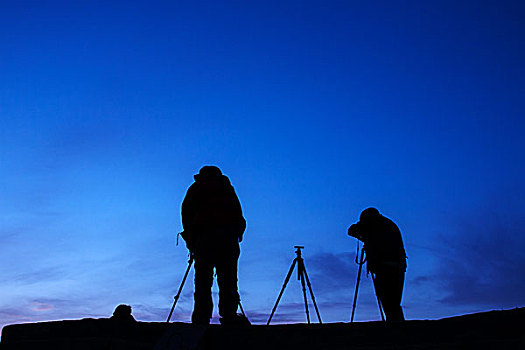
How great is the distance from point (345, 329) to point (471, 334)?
909 mm

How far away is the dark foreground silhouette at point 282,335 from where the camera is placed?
11.5 feet

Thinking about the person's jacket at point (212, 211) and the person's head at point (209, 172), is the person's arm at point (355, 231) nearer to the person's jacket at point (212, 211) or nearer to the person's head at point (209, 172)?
the person's jacket at point (212, 211)

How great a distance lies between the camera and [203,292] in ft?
16.7

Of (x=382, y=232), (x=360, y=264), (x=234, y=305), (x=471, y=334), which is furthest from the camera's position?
(x=360, y=264)

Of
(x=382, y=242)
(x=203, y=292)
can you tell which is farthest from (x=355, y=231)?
(x=203, y=292)

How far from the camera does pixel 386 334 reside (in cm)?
371

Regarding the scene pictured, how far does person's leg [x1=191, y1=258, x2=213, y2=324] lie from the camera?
4.99 m

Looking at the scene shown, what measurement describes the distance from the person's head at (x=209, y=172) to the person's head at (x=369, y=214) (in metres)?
2.82

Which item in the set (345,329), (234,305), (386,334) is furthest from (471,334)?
(234,305)

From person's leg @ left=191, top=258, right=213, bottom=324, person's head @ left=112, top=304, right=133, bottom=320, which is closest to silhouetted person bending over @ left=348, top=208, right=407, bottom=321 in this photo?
person's leg @ left=191, top=258, right=213, bottom=324

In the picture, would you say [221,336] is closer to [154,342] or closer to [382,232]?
[154,342]

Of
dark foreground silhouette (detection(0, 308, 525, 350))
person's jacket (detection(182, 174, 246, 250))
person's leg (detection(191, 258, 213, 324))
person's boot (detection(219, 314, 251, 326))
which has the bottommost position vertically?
dark foreground silhouette (detection(0, 308, 525, 350))

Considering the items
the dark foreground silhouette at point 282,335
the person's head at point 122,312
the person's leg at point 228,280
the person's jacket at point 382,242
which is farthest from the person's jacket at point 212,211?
the person's jacket at point 382,242

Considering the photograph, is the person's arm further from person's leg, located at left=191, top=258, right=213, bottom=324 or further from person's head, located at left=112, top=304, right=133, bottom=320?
person's head, located at left=112, top=304, right=133, bottom=320
